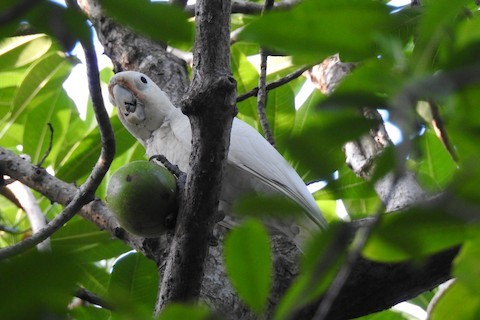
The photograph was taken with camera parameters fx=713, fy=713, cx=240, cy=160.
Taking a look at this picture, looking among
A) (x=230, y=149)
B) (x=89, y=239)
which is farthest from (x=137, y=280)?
(x=89, y=239)

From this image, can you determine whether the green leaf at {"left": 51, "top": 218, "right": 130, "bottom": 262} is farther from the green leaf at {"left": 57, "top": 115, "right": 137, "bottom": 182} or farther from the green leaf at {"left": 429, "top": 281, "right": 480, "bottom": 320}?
the green leaf at {"left": 429, "top": 281, "right": 480, "bottom": 320}

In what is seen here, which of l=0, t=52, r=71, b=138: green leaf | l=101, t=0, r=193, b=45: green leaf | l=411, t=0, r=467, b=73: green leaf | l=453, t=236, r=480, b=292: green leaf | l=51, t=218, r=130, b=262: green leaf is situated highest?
l=0, t=52, r=71, b=138: green leaf

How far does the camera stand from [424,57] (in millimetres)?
751

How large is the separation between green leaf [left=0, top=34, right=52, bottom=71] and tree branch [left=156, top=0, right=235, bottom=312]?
2.07 meters

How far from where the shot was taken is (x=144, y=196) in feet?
6.95

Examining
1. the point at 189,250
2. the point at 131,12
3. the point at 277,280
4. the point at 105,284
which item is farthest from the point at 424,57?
the point at 105,284

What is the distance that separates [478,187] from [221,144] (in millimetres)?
1114

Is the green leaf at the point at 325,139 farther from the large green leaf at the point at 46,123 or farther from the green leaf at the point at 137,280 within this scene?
the large green leaf at the point at 46,123

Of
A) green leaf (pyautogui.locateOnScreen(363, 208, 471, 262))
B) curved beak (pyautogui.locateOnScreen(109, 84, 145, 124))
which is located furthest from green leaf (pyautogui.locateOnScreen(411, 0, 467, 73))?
curved beak (pyautogui.locateOnScreen(109, 84, 145, 124))

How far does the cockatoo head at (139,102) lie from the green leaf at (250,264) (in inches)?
89.1

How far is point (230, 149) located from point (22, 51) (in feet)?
4.77

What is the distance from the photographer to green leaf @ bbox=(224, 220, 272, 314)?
808 millimetres

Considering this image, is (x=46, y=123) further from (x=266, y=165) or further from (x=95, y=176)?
(x=266, y=165)

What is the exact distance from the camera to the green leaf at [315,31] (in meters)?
A: 0.76
